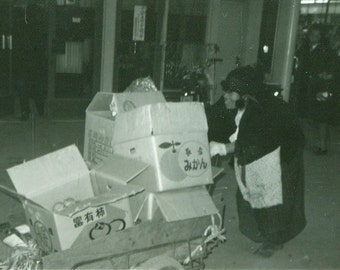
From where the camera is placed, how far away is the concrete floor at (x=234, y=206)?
4367 mm

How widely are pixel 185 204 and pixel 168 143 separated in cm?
41

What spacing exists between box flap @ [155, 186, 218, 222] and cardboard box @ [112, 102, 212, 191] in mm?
53

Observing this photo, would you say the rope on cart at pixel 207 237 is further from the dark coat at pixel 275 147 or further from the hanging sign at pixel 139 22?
the hanging sign at pixel 139 22

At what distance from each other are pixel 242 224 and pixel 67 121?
536 centimetres

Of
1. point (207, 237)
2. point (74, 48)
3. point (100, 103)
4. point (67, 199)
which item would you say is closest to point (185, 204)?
point (207, 237)

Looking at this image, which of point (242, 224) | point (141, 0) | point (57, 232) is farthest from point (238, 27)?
point (57, 232)

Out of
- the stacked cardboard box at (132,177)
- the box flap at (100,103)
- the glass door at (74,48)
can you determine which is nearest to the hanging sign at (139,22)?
the glass door at (74,48)

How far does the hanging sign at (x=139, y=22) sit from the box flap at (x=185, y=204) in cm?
649

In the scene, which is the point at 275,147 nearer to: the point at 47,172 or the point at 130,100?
the point at 130,100

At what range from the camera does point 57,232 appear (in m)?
2.80

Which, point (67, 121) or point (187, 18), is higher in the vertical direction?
point (187, 18)

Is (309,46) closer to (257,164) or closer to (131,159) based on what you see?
(257,164)

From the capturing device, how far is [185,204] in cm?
322

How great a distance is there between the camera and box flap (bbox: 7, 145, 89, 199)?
3154 millimetres
